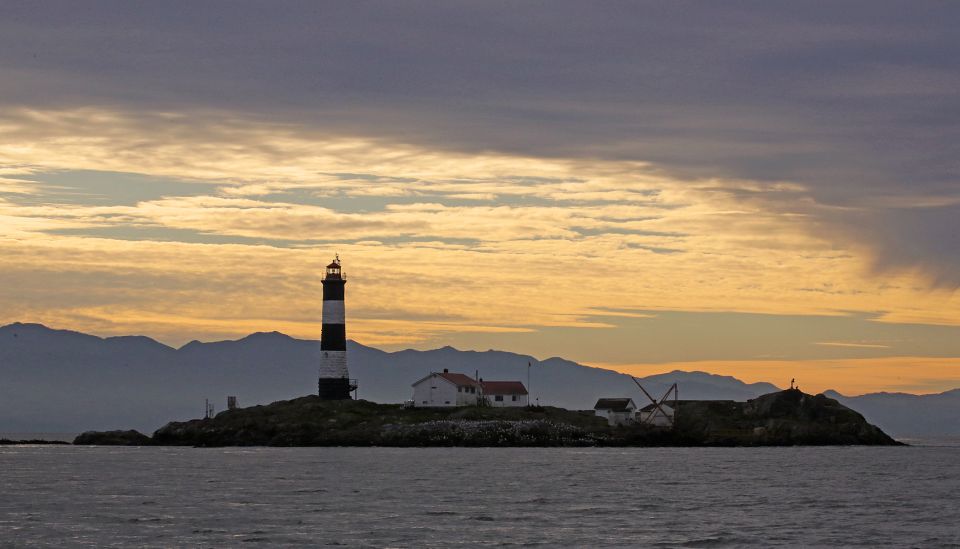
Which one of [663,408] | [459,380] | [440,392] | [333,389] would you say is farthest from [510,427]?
[663,408]

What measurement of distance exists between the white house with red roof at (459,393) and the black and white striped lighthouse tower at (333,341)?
9171 millimetres

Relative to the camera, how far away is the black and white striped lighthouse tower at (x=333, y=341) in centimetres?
15100

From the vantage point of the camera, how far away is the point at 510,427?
147 m

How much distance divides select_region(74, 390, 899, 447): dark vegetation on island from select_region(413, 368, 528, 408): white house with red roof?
12.5 ft

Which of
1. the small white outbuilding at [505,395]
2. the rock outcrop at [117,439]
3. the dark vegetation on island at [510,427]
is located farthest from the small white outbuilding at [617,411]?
the rock outcrop at [117,439]

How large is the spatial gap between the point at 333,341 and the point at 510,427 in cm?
2183

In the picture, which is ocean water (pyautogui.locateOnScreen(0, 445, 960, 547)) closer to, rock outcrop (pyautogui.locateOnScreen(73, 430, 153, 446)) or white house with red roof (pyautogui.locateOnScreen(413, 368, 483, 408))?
white house with red roof (pyautogui.locateOnScreen(413, 368, 483, 408))

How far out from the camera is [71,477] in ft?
326

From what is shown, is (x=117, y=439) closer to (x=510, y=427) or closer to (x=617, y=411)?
(x=510, y=427)

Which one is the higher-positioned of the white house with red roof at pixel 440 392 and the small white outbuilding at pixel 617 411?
the white house with red roof at pixel 440 392

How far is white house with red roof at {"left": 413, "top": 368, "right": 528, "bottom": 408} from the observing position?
160375 mm

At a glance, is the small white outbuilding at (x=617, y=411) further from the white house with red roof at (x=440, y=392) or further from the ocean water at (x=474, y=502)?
the ocean water at (x=474, y=502)

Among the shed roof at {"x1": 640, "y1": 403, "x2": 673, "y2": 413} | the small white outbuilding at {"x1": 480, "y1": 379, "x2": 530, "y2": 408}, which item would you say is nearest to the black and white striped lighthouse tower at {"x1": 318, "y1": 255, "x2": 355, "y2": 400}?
the small white outbuilding at {"x1": 480, "y1": 379, "x2": 530, "y2": 408}

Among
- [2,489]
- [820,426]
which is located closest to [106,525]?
[2,489]
